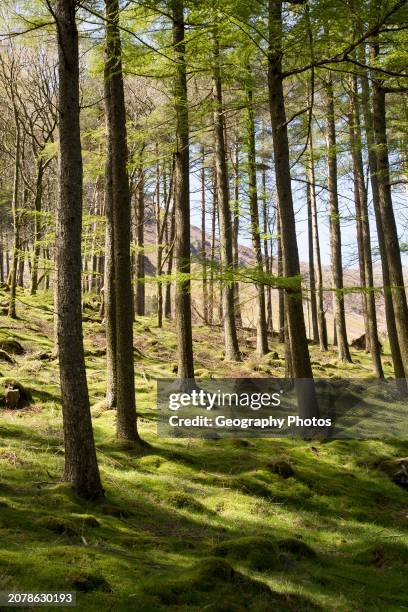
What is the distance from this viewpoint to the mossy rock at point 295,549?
5.43 meters

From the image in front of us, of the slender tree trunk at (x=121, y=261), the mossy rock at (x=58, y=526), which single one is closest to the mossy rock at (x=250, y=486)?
the slender tree trunk at (x=121, y=261)

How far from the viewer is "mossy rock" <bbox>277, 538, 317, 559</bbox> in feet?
17.8

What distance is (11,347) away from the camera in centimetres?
1376

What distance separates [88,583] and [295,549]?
251 cm

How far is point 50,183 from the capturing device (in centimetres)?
2748

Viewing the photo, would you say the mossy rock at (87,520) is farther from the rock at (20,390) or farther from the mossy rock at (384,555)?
the rock at (20,390)

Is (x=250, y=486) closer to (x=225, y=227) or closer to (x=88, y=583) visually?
(x=88, y=583)

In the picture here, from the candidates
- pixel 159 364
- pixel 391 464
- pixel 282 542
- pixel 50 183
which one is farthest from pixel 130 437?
pixel 50 183

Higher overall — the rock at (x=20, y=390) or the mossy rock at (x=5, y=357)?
the mossy rock at (x=5, y=357)

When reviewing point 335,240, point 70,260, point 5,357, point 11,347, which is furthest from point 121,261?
point 335,240

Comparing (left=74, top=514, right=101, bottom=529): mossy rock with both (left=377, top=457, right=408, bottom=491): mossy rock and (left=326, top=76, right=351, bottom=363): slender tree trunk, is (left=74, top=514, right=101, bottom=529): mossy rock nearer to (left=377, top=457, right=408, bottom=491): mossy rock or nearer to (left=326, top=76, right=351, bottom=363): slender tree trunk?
(left=377, top=457, right=408, bottom=491): mossy rock

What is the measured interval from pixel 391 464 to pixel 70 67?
7.83 metres

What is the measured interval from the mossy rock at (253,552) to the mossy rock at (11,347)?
9.97 meters

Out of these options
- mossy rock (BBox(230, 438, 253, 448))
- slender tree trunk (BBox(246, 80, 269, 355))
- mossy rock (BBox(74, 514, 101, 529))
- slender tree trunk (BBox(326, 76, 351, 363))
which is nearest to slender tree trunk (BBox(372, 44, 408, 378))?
slender tree trunk (BBox(246, 80, 269, 355))
